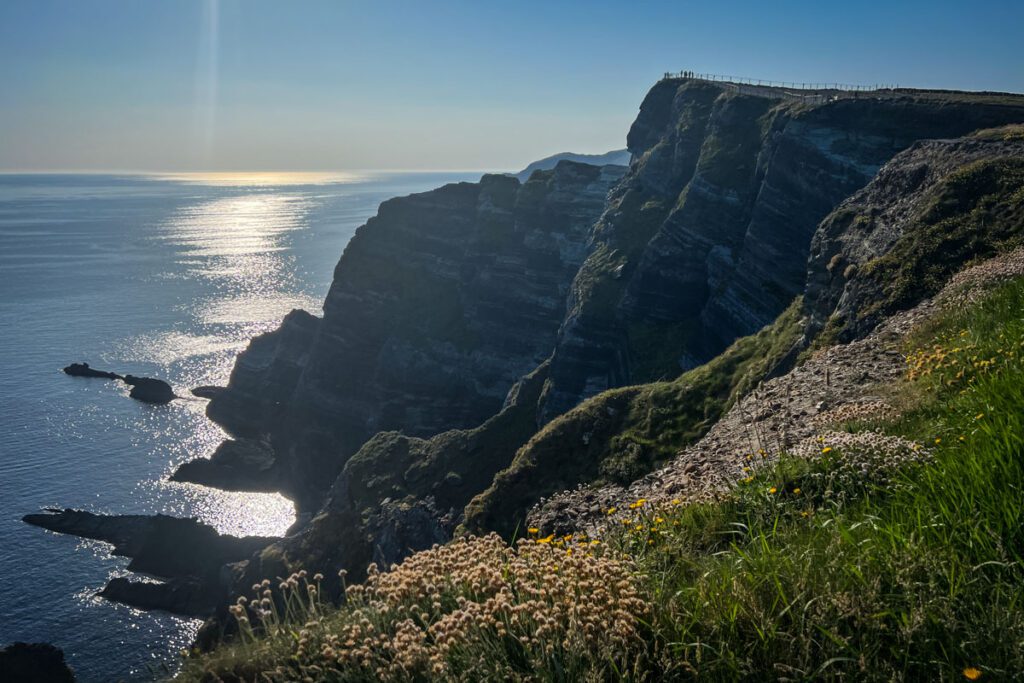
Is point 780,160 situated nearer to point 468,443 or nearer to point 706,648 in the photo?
point 468,443

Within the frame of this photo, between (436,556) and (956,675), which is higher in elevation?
(956,675)

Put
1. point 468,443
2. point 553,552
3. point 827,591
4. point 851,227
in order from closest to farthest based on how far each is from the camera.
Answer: point 827,591
point 553,552
point 851,227
point 468,443

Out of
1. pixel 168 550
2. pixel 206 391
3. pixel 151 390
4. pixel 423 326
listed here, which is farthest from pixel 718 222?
pixel 151 390

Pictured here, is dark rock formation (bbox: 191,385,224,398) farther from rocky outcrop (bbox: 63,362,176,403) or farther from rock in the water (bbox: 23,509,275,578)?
rock in the water (bbox: 23,509,275,578)

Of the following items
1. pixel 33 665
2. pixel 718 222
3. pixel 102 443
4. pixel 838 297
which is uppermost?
pixel 718 222

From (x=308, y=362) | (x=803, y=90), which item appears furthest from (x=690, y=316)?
(x=308, y=362)

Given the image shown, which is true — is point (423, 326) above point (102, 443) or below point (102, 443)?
above

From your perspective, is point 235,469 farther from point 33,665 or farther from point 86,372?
point 86,372
